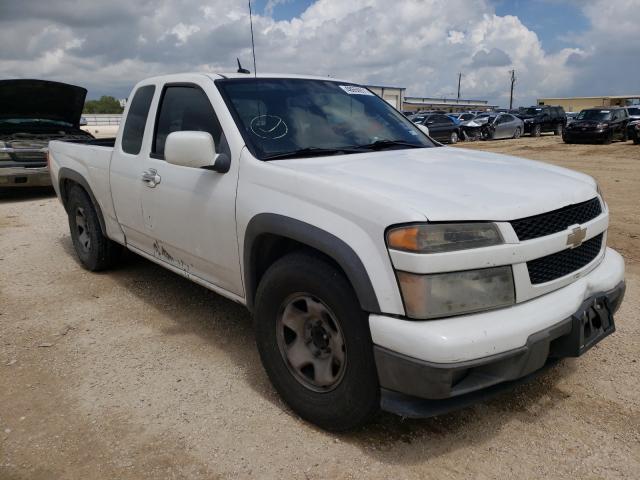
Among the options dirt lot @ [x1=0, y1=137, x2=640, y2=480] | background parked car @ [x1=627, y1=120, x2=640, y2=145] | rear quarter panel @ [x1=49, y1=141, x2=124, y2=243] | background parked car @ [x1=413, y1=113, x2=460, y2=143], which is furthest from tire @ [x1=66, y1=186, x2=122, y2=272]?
background parked car @ [x1=627, y1=120, x2=640, y2=145]

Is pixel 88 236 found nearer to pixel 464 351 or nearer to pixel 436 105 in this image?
pixel 464 351

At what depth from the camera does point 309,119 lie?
341 cm

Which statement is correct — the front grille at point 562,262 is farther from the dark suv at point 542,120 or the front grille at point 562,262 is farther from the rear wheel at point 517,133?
the dark suv at point 542,120

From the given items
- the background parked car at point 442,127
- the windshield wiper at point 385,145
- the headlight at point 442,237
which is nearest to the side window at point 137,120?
the windshield wiper at point 385,145

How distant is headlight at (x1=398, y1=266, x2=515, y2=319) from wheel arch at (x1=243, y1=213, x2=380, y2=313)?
160 millimetres

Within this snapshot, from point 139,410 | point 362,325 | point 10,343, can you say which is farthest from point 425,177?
point 10,343

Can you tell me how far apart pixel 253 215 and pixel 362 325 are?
895 mm

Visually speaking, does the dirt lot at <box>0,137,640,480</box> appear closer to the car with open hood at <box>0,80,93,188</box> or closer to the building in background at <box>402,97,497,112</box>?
the car with open hood at <box>0,80,93,188</box>

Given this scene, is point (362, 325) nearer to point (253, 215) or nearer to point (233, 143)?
point (253, 215)

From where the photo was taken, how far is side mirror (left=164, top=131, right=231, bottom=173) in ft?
9.68

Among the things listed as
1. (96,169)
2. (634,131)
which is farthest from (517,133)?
(96,169)

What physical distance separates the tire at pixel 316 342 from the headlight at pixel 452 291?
0.25 metres

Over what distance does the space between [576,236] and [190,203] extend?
216cm

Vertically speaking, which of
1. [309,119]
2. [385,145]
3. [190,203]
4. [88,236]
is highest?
[309,119]
